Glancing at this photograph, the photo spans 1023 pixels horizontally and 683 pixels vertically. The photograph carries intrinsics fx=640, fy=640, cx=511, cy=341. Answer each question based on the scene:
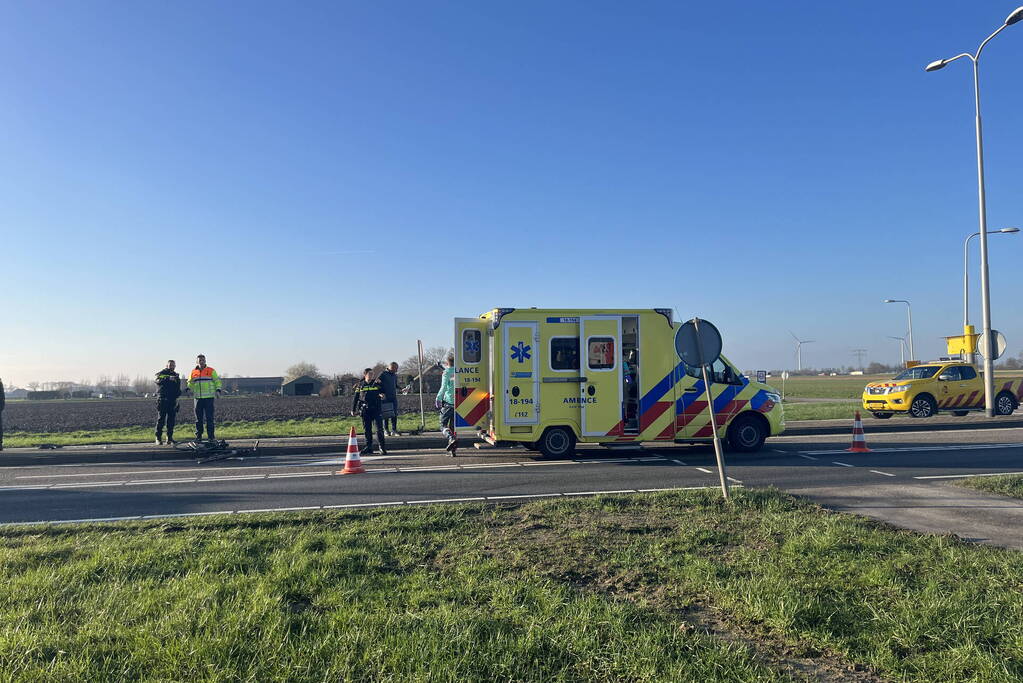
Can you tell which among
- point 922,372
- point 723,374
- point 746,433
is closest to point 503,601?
point 723,374

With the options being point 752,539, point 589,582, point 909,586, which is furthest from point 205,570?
point 909,586

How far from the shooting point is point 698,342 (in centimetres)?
771

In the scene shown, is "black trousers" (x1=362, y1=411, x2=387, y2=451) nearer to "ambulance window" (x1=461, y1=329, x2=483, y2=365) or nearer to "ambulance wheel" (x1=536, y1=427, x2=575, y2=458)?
"ambulance window" (x1=461, y1=329, x2=483, y2=365)

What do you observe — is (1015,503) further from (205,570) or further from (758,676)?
(205,570)

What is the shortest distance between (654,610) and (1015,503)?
21.0 ft

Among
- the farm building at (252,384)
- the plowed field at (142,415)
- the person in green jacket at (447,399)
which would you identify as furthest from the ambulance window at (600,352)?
the farm building at (252,384)

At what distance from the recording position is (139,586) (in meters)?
4.63

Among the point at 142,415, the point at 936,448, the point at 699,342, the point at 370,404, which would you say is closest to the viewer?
the point at 699,342

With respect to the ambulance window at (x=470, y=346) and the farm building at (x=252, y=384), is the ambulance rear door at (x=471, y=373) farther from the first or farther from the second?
the farm building at (x=252, y=384)

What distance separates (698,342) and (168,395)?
12.5 metres

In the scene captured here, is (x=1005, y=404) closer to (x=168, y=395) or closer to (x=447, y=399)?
(x=447, y=399)

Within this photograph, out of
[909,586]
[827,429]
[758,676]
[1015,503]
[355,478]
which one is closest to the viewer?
[758,676]

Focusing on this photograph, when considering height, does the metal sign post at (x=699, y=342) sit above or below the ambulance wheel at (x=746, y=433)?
above

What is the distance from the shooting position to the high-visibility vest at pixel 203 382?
48.0 ft
